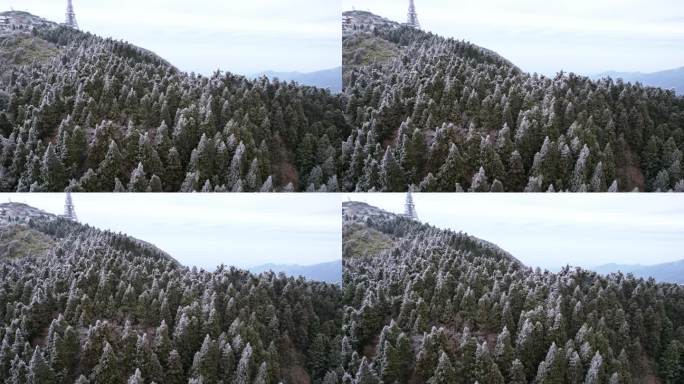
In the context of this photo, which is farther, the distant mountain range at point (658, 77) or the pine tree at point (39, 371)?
the distant mountain range at point (658, 77)

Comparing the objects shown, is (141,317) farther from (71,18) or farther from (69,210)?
(71,18)

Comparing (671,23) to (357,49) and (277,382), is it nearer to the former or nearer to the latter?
(357,49)

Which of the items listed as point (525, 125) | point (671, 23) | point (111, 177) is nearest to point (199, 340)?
point (111, 177)

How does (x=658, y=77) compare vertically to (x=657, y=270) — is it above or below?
above

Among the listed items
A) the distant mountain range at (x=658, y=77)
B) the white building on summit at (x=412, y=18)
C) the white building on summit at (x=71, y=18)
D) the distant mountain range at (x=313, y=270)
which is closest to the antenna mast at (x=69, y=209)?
the white building on summit at (x=71, y=18)

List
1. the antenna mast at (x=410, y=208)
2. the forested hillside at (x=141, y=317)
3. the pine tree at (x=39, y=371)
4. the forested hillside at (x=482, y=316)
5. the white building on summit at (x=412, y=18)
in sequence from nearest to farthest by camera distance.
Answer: the pine tree at (x=39, y=371) < the forested hillside at (x=141, y=317) < the forested hillside at (x=482, y=316) < the antenna mast at (x=410, y=208) < the white building on summit at (x=412, y=18)

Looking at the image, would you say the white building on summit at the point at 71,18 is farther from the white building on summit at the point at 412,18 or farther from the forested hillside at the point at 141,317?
the white building on summit at the point at 412,18

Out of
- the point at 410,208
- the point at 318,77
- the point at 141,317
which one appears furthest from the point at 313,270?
the point at 318,77
